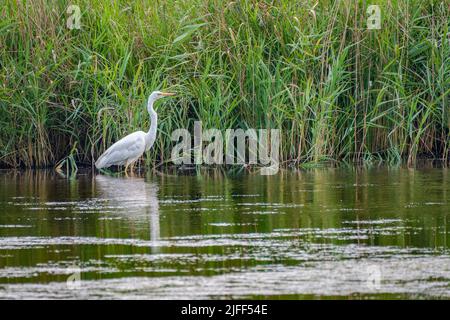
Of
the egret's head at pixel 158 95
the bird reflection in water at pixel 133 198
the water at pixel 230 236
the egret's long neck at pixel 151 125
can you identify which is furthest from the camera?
the egret's long neck at pixel 151 125

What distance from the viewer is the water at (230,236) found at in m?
6.54

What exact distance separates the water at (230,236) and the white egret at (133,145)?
1.25 feet

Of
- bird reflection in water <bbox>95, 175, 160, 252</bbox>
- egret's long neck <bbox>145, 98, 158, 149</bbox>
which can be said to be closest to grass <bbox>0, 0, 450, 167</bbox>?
egret's long neck <bbox>145, 98, 158, 149</bbox>

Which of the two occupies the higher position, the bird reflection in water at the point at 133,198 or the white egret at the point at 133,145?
the white egret at the point at 133,145

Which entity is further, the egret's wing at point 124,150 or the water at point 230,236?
the egret's wing at point 124,150

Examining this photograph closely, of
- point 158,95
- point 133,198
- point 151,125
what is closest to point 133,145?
point 151,125

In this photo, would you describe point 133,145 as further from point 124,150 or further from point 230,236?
point 230,236

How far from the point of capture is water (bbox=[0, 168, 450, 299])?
6.54 metres

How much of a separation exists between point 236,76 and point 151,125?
1.25 metres

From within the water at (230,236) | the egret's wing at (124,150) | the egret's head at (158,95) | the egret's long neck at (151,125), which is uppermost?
the egret's head at (158,95)

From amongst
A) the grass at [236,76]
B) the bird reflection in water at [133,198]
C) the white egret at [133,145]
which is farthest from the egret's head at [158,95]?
the bird reflection in water at [133,198]

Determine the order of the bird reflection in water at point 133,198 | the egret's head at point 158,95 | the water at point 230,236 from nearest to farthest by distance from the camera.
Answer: the water at point 230,236, the bird reflection in water at point 133,198, the egret's head at point 158,95

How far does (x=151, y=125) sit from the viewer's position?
12805 millimetres

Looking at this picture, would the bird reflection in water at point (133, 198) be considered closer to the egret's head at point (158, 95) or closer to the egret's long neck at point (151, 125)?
the egret's long neck at point (151, 125)
